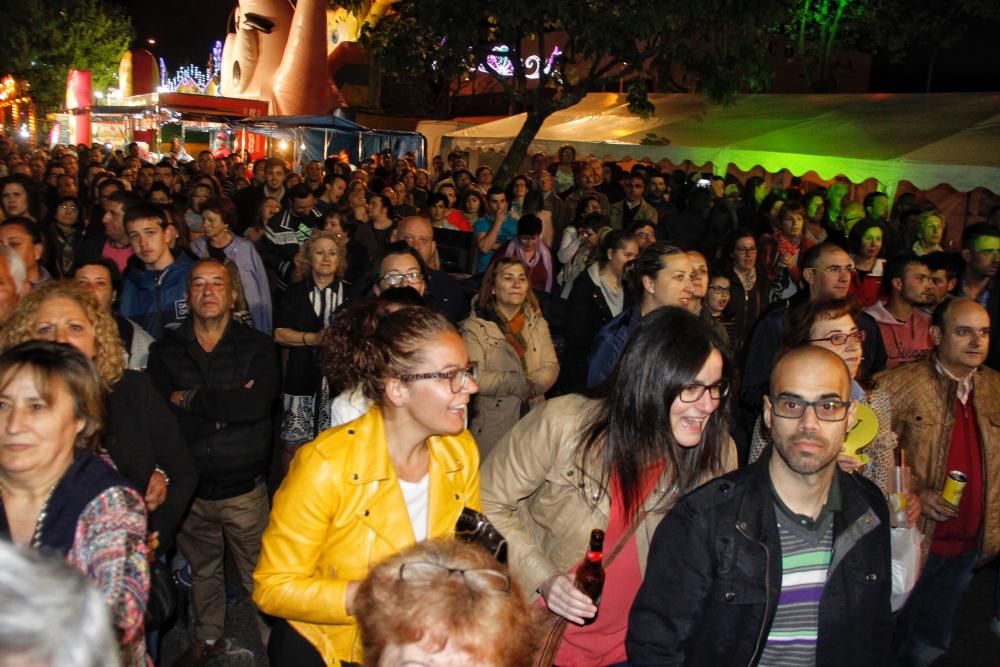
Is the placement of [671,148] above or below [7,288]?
above

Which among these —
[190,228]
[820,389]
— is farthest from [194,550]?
[190,228]

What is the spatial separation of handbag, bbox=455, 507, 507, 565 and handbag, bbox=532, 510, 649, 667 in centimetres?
26

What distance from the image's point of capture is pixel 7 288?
4.32 m

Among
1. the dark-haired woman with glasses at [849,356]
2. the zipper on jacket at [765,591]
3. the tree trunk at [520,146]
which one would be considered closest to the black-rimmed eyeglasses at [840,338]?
the dark-haired woman with glasses at [849,356]

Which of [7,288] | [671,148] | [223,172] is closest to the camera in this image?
[7,288]

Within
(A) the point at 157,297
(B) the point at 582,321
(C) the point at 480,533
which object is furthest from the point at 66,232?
(C) the point at 480,533

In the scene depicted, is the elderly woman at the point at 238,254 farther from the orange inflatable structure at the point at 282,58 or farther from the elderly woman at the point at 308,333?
the orange inflatable structure at the point at 282,58

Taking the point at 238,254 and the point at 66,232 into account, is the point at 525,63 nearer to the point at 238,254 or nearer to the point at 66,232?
the point at 66,232

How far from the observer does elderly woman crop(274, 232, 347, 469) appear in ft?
18.6

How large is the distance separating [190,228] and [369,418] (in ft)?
23.4

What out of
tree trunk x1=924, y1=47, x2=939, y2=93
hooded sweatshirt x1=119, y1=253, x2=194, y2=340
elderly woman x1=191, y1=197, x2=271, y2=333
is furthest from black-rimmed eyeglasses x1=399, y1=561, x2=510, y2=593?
tree trunk x1=924, y1=47, x2=939, y2=93

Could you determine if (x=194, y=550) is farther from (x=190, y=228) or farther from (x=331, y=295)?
(x=190, y=228)

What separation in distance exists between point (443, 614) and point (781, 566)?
125 cm

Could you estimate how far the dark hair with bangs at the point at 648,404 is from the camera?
9.49 feet
